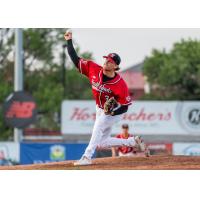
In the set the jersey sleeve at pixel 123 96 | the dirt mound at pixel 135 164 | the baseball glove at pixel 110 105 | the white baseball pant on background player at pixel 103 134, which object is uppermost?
the jersey sleeve at pixel 123 96

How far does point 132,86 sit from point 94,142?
144 feet

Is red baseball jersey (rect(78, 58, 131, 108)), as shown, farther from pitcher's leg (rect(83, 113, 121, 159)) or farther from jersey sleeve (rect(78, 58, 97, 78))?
pitcher's leg (rect(83, 113, 121, 159))

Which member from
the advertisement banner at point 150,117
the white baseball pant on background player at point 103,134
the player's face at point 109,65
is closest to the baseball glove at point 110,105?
the white baseball pant on background player at point 103,134

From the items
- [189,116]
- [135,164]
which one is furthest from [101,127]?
[189,116]

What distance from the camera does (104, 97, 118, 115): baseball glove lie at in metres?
14.2

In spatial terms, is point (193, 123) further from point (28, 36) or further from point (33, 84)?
point (33, 84)

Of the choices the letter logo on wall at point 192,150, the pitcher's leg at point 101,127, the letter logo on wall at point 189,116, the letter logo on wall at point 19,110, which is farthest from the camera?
the letter logo on wall at point 189,116

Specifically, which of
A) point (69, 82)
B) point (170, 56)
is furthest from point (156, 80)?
point (69, 82)

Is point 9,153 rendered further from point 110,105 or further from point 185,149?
point 110,105

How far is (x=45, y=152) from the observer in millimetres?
25172

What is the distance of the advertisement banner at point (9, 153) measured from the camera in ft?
84.6

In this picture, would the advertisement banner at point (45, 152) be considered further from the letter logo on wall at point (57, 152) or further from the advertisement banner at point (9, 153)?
the advertisement banner at point (9, 153)

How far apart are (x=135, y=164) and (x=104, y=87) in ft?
4.87

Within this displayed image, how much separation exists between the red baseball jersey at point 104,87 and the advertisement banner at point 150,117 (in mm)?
18534
